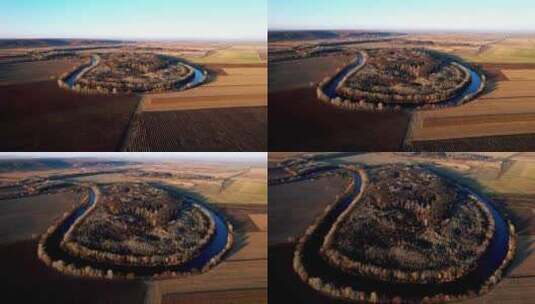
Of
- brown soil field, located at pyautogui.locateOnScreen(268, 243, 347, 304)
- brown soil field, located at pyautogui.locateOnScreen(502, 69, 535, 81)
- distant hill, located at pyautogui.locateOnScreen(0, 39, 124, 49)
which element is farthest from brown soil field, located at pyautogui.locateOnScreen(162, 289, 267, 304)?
brown soil field, located at pyautogui.locateOnScreen(502, 69, 535, 81)

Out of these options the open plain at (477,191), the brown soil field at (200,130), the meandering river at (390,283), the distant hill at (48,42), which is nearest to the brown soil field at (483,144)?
the open plain at (477,191)

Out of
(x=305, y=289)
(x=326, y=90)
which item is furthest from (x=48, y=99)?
(x=305, y=289)

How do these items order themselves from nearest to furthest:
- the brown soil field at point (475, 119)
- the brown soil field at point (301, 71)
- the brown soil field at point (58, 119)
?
the brown soil field at point (58, 119) < the brown soil field at point (475, 119) < the brown soil field at point (301, 71)

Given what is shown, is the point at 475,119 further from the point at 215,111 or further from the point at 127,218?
the point at 127,218

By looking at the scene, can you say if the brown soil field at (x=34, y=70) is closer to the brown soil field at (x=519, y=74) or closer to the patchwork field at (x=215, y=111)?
the patchwork field at (x=215, y=111)

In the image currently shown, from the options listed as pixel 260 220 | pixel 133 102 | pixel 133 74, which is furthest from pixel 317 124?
pixel 133 74

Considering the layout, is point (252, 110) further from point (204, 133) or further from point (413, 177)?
point (413, 177)
